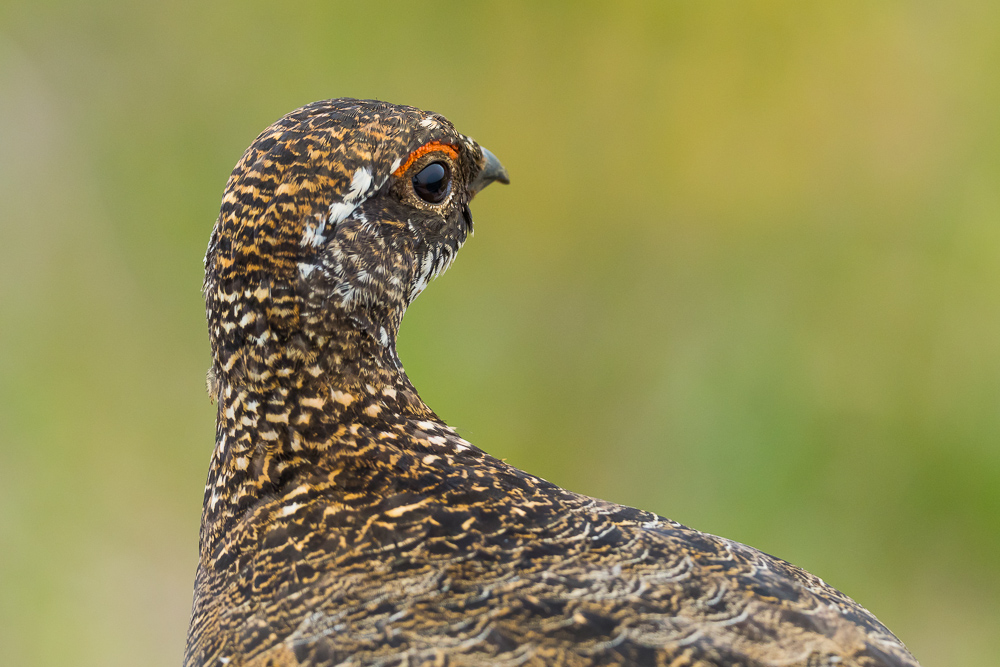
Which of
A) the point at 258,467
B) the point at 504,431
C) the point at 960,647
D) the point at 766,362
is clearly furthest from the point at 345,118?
the point at 960,647

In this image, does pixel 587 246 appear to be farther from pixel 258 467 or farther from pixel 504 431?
pixel 258 467

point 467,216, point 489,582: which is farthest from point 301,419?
point 467,216

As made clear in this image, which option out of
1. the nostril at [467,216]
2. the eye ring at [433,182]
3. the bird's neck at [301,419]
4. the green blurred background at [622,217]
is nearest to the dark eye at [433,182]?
the eye ring at [433,182]

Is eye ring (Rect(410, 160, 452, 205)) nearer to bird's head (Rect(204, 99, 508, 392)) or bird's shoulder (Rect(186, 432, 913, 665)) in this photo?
bird's head (Rect(204, 99, 508, 392))

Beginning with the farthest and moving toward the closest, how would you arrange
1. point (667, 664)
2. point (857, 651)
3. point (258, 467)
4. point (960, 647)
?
point (960, 647) < point (258, 467) < point (857, 651) < point (667, 664)

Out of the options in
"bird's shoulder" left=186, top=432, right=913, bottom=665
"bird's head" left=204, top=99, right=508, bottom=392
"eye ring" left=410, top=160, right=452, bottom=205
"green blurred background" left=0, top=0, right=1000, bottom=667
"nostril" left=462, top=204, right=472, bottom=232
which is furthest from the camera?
"green blurred background" left=0, top=0, right=1000, bottom=667

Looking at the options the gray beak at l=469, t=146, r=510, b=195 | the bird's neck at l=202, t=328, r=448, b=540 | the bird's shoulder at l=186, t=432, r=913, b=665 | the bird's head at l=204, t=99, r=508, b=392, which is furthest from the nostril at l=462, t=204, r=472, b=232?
the bird's shoulder at l=186, t=432, r=913, b=665

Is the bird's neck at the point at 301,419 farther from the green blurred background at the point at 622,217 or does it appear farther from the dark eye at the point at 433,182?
the green blurred background at the point at 622,217

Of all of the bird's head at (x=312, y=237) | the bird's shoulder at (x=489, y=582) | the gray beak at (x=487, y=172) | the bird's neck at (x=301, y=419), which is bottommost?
the bird's shoulder at (x=489, y=582)
